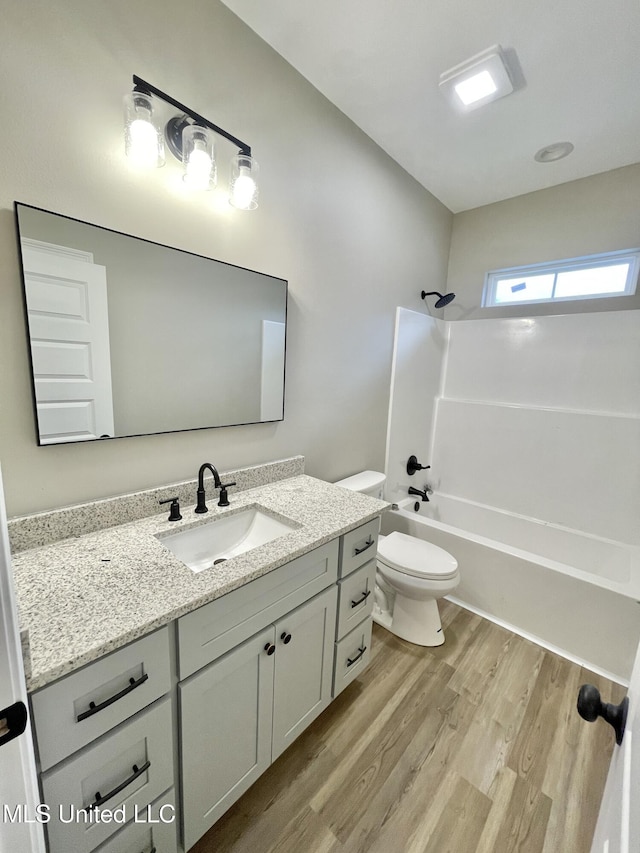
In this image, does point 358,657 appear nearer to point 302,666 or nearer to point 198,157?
point 302,666

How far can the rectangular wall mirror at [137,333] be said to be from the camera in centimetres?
98

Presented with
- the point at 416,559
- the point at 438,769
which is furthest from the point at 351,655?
the point at 416,559

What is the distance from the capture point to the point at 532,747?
1.38 meters

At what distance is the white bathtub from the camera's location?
171 cm

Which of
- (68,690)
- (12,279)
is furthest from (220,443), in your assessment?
(68,690)

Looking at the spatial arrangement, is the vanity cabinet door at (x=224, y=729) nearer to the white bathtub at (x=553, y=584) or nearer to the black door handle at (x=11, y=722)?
the black door handle at (x=11, y=722)

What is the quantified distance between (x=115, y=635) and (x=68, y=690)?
0.38 feet

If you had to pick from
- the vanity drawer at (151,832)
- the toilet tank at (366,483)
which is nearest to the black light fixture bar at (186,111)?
the toilet tank at (366,483)

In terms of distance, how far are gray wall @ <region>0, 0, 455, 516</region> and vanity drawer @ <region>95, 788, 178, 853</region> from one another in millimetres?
825

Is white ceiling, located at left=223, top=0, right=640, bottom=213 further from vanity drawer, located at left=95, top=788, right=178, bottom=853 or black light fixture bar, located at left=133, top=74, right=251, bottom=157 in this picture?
vanity drawer, located at left=95, top=788, right=178, bottom=853

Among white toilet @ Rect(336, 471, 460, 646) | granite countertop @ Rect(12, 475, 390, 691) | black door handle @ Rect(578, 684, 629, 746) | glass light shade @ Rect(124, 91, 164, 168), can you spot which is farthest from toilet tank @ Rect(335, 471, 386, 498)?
glass light shade @ Rect(124, 91, 164, 168)

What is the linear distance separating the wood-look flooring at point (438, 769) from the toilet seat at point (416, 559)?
0.46 m

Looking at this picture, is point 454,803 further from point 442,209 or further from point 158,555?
point 442,209

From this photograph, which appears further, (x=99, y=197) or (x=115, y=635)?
(x=99, y=197)
